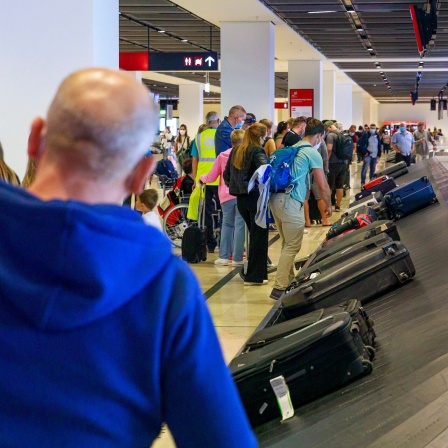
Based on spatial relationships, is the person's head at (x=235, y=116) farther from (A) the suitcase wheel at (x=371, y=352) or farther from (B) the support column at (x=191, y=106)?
(B) the support column at (x=191, y=106)

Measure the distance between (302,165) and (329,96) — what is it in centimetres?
2101

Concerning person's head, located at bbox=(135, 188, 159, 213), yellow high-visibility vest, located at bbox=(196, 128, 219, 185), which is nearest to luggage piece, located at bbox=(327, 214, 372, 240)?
person's head, located at bbox=(135, 188, 159, 213)

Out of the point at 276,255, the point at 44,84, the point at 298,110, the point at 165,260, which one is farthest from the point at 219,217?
the point at 298,110

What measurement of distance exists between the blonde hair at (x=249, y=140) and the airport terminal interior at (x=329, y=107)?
1269 mm

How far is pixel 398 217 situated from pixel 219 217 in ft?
9.98

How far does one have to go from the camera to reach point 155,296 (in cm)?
126

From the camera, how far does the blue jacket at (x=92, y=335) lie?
4.02 ft

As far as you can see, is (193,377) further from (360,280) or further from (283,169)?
(283,169)

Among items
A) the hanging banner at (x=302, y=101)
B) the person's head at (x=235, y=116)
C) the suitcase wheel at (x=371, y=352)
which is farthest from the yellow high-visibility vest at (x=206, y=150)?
the hanging banner at (x=302, y=101)

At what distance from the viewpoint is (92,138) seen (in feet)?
4.19

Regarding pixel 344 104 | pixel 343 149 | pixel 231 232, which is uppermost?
pixel 344 104

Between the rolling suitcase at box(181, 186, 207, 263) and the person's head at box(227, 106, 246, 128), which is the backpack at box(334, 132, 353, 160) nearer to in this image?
the person's head at box(227, 106, 246, 128)

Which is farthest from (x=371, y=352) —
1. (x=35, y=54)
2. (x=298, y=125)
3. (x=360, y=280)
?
(x=298, y=125)

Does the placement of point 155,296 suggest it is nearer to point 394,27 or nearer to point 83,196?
point 83,196
